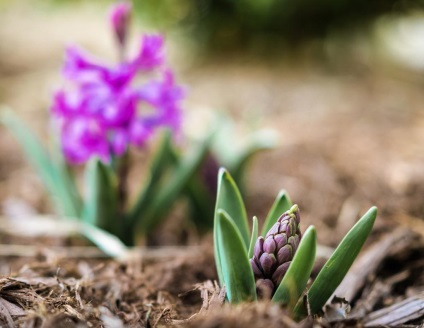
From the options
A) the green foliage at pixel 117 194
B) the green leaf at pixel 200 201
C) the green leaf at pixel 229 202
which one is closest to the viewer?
the green leaf at pixel 229 202

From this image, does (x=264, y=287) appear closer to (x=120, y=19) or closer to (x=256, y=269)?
(x=256, y=269)

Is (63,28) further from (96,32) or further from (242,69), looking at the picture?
(242,69)

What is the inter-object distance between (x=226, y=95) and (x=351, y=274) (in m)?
2.38

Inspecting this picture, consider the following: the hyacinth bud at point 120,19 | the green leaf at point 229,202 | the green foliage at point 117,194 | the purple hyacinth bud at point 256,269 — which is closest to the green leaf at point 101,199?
the green foliage at point 117,194

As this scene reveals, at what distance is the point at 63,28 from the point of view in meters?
5.16

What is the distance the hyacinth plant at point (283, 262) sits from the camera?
85cm

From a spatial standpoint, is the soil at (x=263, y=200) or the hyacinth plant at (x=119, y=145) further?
the hyacinth plant at (x=119, y=145)

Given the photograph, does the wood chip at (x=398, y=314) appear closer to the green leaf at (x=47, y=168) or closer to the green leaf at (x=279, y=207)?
the green leaf at (x=279, y=207)

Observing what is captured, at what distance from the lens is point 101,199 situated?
1.47 meters

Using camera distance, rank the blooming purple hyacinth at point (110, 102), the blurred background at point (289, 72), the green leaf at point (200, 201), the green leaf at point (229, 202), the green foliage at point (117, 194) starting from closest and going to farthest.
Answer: the green leaf at point (229, 202) → the blooming purple hyacinth at point (110, 102) → the green foliage at point (117, 194) → the green leaf at point (200, 201) → the blurred background at point (289, 72)

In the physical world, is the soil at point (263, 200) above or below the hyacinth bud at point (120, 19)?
below

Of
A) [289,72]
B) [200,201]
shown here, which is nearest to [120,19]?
[200,201]

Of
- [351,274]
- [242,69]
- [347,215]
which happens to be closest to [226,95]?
[242,69]

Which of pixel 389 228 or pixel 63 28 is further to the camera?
pixel 63 28
